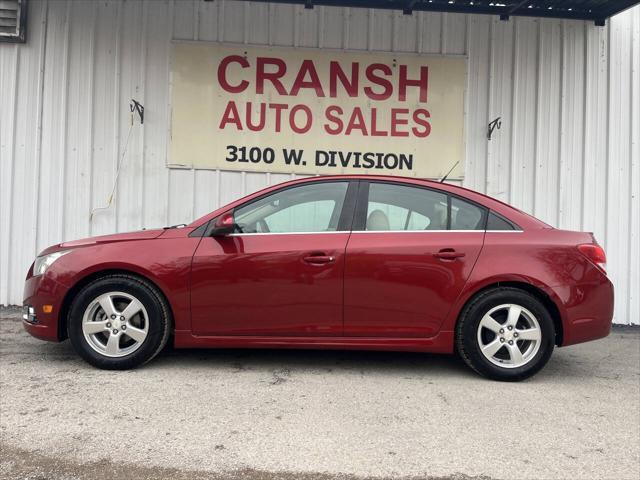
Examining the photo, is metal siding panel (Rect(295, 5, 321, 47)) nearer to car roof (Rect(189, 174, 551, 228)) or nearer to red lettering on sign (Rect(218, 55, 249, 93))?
red lettering on sign (Rect(218, 55, 249, 93))

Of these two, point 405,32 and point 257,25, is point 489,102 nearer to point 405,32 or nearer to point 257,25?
point 405,32

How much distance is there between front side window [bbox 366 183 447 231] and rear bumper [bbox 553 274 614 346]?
42.6 inches

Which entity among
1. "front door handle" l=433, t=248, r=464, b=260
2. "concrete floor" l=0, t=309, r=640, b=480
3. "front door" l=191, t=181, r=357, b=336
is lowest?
"concrete floor" l=0, t=309, r=640, b=480

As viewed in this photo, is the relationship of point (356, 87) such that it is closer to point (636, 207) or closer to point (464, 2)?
point (464, 2)

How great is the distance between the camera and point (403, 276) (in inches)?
165

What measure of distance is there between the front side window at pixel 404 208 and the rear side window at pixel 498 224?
14.1 inches

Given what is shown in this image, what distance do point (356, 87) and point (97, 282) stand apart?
4.17 meters

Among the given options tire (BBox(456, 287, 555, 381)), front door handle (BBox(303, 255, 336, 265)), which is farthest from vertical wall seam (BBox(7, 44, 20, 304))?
tire (BBox(456, 287, 555, 381))

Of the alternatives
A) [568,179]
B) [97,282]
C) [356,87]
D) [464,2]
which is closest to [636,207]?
[568,179]

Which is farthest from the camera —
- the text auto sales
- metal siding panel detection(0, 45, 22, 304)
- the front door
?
→ the text auto sales

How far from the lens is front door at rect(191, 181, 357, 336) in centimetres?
417

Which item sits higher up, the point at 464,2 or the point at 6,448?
the point at 464,2

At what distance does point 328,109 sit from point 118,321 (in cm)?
392

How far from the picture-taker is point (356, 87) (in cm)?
693
